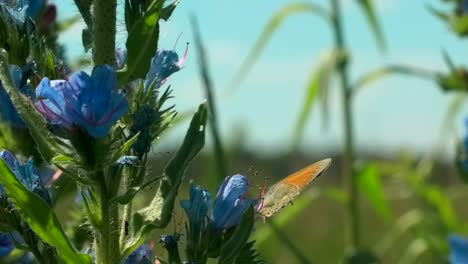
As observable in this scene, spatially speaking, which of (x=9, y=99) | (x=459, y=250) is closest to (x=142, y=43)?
(x=9, y=99)

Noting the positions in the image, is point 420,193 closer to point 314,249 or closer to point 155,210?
point 155,210

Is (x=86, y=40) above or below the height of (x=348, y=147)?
above

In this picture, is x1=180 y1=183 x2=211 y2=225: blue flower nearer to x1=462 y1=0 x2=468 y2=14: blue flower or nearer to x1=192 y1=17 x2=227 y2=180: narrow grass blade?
x1=192 y1=17 x2=227 y2=180: narrow grass blade

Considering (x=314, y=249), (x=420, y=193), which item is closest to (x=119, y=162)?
(x=420, y=193)

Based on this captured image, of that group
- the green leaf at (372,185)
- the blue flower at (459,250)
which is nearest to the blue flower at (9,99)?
the blue flower at (459,250)

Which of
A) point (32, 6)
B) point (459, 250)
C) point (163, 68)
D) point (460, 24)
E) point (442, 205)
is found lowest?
point (442, 205)

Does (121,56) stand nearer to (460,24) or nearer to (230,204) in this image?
(230,204)

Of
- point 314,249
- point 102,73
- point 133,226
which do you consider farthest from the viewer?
point 314,249
